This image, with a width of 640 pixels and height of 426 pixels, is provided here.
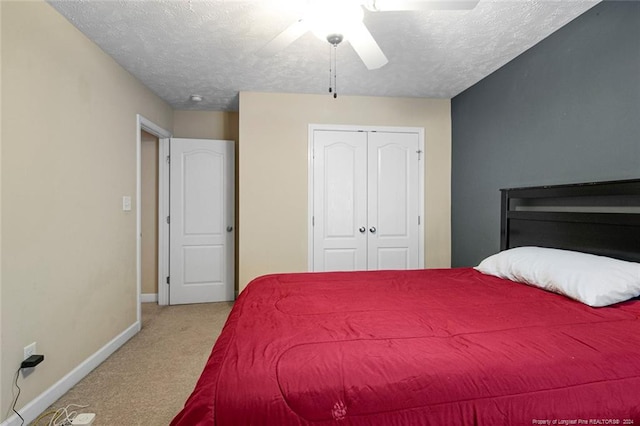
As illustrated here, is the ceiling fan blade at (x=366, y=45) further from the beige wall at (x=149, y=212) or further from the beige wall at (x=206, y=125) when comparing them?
the beige wall at (x=149, y=212)

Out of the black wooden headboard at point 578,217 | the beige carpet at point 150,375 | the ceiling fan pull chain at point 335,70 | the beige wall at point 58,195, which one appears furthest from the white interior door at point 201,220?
the black wooden headboard at point 578,217

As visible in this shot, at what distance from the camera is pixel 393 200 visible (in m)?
3.56

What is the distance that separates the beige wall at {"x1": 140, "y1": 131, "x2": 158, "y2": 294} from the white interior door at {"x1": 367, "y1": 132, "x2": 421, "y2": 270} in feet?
8.87

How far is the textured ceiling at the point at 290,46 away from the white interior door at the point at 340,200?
1.94 feet

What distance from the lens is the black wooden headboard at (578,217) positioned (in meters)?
1.71

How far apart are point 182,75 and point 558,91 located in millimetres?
3125

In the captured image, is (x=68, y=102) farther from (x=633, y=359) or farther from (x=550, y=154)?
(x=550, y=154)

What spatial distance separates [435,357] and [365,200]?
2.61m

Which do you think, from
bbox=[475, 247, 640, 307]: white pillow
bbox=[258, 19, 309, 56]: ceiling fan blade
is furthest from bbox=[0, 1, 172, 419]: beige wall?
bbox=[475, 247, 640, 307]: white pillow

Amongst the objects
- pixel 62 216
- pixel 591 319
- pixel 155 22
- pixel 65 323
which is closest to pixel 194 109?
pixel 155 22

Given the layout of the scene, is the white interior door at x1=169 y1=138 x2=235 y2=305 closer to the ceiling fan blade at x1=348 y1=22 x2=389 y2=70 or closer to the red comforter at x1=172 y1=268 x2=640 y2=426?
the ceiling fan blade at x1=348 y1=22 x2=389 y2=70

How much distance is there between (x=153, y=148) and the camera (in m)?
3.89

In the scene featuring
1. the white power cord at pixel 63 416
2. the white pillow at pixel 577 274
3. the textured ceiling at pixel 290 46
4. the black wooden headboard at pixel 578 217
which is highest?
the textured ceiling at pixel 290 46

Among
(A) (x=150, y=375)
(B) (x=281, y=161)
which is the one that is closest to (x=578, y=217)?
(B) (x=281, y=161)
